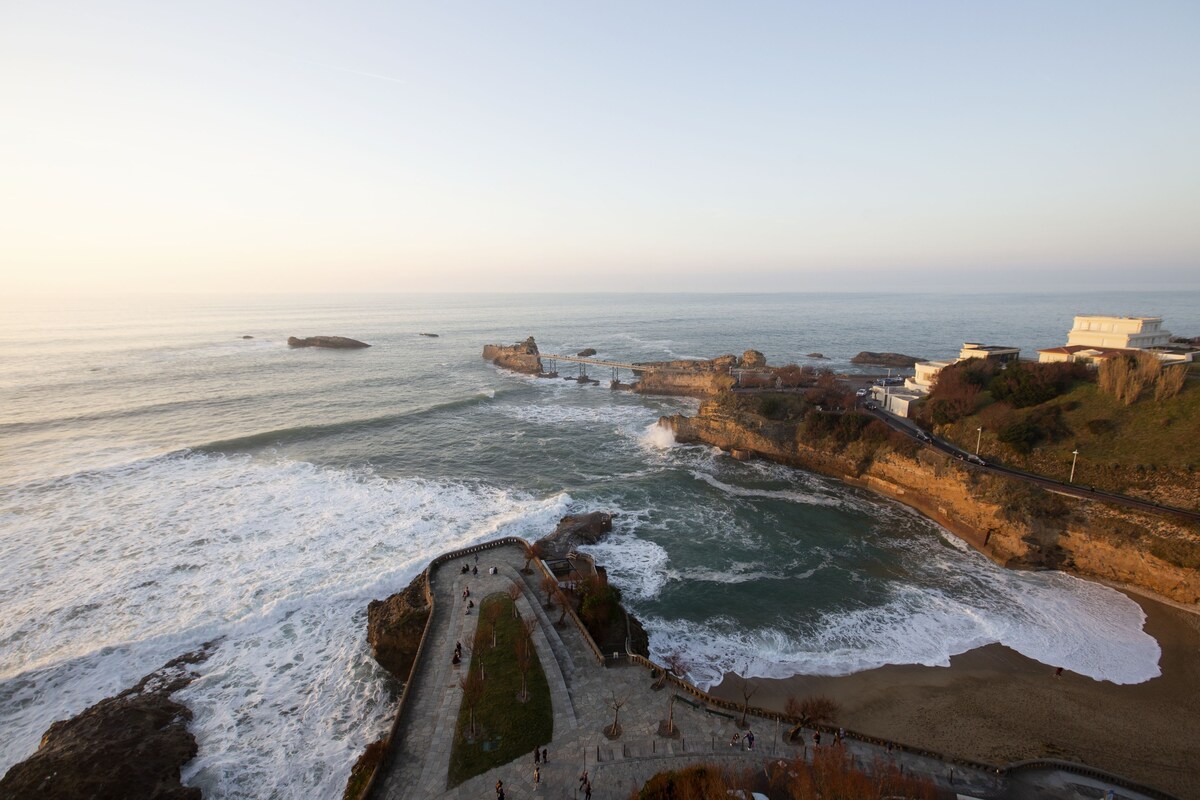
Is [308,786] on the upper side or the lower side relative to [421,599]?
lower

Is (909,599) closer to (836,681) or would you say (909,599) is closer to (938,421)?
(836,681)

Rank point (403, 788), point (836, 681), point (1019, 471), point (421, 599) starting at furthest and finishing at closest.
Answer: point (1019, 471) → point (421, 599) → point (836, 681) → point (403, 788)

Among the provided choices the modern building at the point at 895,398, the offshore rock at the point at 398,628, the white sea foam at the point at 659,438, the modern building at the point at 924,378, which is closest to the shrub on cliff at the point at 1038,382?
the modern building at the point at 895,398

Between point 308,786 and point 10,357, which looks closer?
point 308,786

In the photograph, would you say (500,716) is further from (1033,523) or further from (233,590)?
(1033,523)

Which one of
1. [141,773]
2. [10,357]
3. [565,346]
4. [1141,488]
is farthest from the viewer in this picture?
[565,346]

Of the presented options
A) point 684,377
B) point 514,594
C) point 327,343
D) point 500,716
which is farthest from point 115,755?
point 327,343

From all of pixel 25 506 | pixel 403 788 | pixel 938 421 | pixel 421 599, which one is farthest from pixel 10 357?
pixel 938 421

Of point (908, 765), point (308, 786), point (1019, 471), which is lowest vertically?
point (308, 786)
